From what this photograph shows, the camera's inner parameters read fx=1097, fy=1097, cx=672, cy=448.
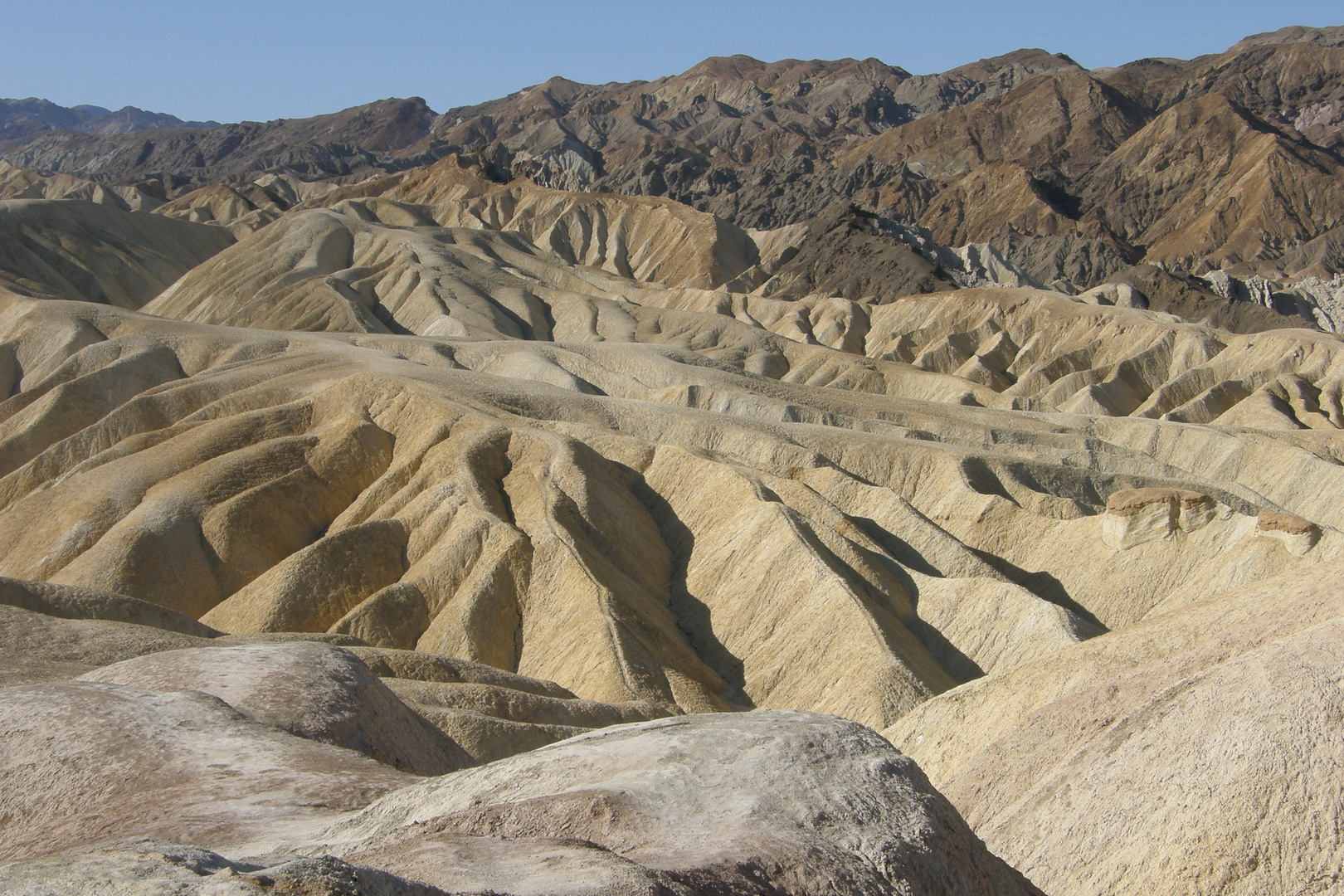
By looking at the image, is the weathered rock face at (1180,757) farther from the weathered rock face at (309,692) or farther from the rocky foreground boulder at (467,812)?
the weathered rock face at (309,692)

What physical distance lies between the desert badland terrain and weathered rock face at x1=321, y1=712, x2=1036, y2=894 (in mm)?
59

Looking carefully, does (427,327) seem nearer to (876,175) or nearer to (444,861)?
(444,861)

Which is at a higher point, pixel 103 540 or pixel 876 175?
pixel 876 175

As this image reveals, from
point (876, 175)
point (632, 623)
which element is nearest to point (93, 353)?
point (632, 623)

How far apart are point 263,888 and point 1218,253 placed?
148702mm

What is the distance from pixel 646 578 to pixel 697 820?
28.0 m

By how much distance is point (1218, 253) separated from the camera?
446ft

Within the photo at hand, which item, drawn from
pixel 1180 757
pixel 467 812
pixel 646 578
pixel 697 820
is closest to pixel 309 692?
pixel 467 812

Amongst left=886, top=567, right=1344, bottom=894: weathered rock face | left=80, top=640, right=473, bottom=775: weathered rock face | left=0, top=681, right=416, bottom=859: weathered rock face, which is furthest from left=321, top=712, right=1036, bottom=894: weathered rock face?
left=80, top=640, right=473, bottom=775: weathered rock face

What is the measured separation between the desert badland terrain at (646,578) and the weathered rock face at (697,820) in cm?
6

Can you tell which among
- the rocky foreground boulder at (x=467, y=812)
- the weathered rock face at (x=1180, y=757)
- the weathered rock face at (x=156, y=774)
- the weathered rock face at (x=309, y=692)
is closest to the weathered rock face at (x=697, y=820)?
the rocky foreground boulder at (x=467, y=812)

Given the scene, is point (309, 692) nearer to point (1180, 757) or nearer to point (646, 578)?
point (1180, 757)

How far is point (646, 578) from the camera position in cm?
3909

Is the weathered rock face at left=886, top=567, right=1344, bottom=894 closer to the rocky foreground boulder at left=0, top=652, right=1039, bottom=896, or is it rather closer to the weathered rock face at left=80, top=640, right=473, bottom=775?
the rocky foreground boulder at left=0, top=652, right=1039, bottom=896
